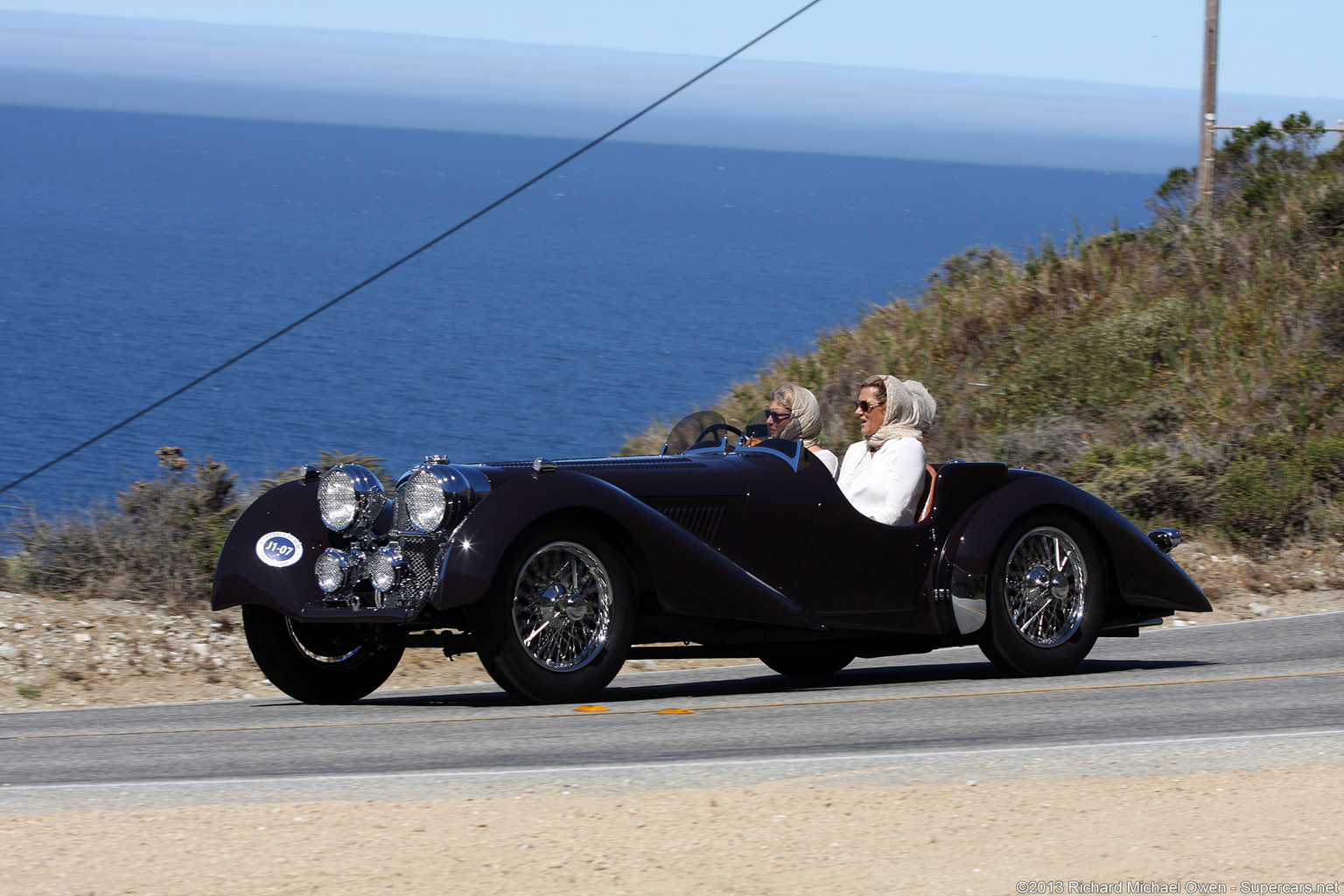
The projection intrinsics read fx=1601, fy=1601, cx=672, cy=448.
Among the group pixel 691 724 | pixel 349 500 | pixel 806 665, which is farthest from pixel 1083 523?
pixel 349 500

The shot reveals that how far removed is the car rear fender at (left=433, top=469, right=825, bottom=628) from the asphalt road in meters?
0.49

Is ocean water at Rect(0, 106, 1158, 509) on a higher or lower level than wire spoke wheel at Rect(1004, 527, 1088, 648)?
higher

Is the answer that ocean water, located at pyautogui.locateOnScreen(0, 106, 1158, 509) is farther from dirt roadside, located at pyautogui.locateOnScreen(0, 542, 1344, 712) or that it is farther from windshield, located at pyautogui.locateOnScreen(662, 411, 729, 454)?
windshield, located at pyautogui.locateOnScreen(662, 411, 729, 454)

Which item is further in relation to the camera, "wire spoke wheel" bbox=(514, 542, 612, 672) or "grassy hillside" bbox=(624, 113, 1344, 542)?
"grassy hillside" bbox=(624, 113, 1344, 542)

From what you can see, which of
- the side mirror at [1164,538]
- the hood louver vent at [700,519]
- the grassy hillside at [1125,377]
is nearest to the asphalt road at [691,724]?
the side mirror at [1164,538]

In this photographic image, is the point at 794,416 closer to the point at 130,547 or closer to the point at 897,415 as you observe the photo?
the point at 897,415

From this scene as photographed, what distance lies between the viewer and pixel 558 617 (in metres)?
7.07

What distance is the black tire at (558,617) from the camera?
6.91 m

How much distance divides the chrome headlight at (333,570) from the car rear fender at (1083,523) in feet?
9.69

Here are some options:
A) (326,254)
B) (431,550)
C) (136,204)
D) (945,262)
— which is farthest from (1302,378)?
(136,204)

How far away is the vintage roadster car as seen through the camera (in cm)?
704

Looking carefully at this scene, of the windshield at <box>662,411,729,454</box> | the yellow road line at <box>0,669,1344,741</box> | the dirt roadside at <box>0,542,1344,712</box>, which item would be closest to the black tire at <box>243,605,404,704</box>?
the yellow road line at <box>0,669,1344,741</box>

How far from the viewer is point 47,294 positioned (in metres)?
74.6

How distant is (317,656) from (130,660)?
8.40 ft
